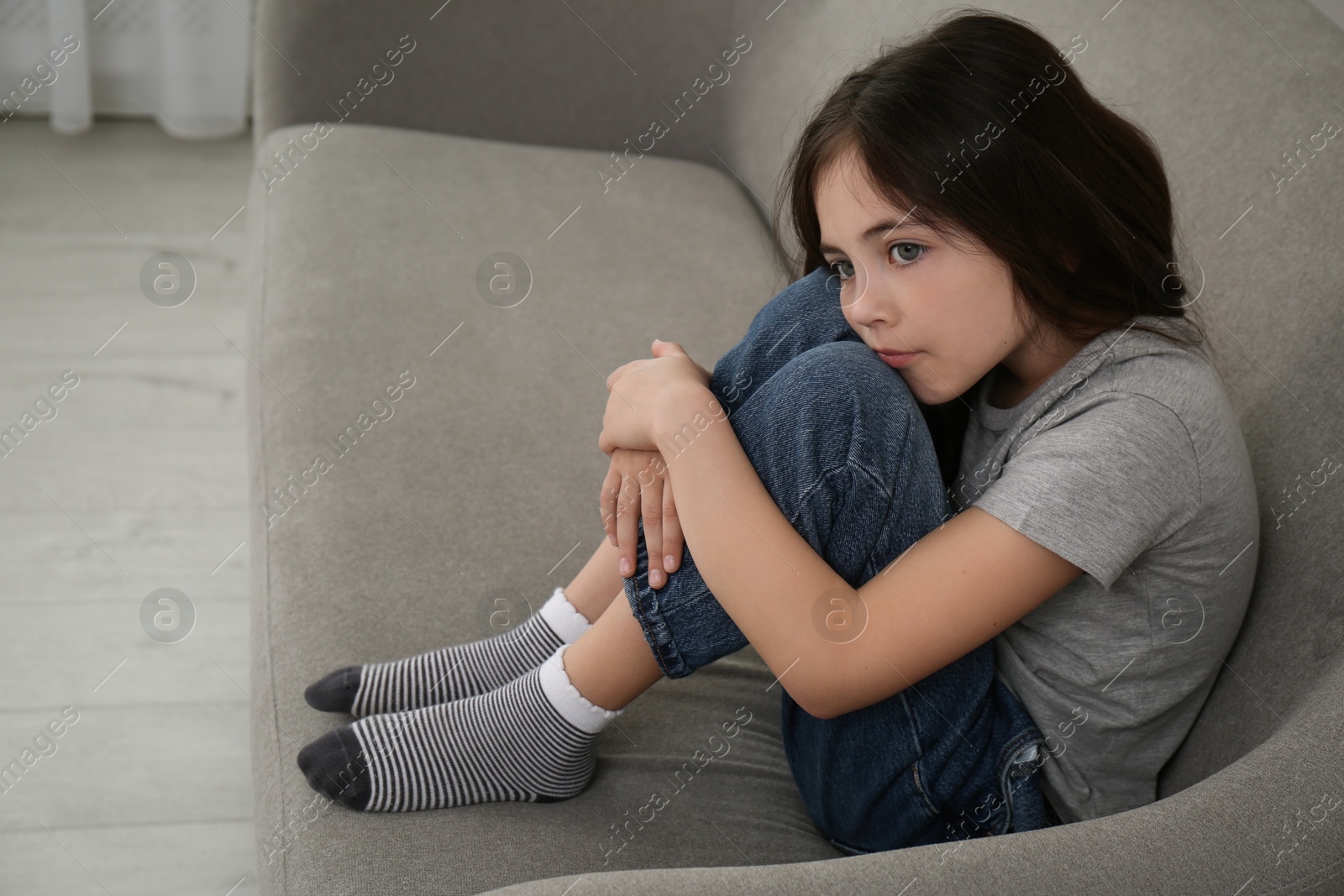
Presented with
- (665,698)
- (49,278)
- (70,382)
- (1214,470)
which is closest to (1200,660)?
(1214,470)

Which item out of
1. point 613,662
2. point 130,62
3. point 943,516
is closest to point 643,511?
point 613,662

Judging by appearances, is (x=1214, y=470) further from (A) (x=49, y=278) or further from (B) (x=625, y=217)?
(A) (x=49, y=278)

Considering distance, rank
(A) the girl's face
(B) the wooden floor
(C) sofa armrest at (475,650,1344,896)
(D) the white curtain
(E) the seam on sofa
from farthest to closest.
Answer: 1. (D) the white curtain
2. (B) the wooden floor
3. (E) the seam on sofa
4. (A) the girl's face
5. (C) sofa armrest at (475,650,1344,896)

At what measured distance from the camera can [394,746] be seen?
0.90m

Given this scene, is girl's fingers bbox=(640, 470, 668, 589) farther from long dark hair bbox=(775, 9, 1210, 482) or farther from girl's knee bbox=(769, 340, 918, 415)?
long dark hair bbox=(775, 9, 1210, 482)

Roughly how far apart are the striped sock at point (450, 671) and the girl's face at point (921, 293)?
370 mm

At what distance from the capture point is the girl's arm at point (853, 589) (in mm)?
758

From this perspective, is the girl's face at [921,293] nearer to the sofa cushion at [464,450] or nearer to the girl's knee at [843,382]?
the girl's knee at [843,382]

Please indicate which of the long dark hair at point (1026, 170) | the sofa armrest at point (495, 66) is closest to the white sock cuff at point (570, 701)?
the long dark hair at point (1026, 170)

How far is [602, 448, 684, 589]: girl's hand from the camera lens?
0.85 meters

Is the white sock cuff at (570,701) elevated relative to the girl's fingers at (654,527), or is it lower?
lower

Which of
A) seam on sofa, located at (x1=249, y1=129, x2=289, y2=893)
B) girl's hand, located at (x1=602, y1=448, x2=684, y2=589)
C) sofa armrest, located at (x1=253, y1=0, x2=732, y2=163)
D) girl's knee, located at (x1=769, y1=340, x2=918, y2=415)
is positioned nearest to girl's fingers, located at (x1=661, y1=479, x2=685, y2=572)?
girl's hand, located at (x1=602, y1=448, x2=684, y2=589)

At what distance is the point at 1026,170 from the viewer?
32.4 inches

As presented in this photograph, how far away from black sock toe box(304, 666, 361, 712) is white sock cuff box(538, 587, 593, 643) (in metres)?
0.17
